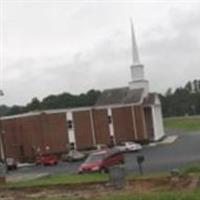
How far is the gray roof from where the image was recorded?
109662mm

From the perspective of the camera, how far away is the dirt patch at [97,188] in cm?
3031

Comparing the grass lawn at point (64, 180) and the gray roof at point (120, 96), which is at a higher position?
the gray roof at point (120, 96)

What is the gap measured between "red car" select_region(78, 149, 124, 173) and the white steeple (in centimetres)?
5536

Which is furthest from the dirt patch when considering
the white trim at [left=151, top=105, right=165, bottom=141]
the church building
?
the white trim at [left=151, top=105, right=165, bottom=141]

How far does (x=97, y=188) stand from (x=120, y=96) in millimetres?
80248

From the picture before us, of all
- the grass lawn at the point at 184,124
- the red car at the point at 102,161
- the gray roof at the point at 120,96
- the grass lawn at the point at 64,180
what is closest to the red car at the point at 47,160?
the gray roof at the point at 120,96

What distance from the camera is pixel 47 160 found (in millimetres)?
89875

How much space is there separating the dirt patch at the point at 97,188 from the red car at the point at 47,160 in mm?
51161

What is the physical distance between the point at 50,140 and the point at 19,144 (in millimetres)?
4596

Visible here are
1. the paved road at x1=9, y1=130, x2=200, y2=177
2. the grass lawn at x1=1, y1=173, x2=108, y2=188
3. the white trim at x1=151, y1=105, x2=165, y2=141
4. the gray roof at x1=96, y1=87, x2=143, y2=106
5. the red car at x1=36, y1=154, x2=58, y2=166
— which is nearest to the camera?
the grass lawn at x1=1, y1=173, x2=108, y2=188

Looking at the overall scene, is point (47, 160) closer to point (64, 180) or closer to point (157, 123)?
point (157, 123)

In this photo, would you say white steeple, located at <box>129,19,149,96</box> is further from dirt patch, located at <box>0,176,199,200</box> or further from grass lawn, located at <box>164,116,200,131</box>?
dirt patch, located at <box>0,176,199,200</box>

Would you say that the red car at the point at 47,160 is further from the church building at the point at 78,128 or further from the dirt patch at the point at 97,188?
the dirt patch at the point at 97,188

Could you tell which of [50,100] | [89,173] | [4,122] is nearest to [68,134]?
[4,122]
